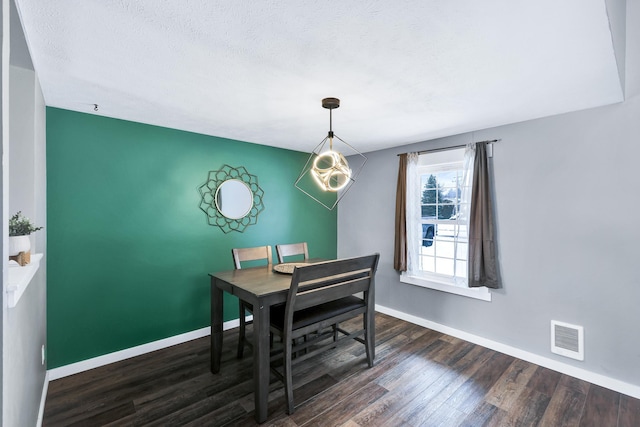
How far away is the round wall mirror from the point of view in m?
3.24

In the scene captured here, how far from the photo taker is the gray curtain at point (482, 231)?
2.85 meters

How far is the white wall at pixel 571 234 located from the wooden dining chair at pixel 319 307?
4.28 feet

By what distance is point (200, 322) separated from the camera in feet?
10.2

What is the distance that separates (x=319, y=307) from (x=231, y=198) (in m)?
1.66

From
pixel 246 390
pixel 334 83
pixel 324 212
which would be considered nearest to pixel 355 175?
pixel 324 212

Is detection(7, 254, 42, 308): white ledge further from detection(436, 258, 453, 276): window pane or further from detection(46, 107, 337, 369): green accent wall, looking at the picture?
detection(436, 258, 453, 276): window pane

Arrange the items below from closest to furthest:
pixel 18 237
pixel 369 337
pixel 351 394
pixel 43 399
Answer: pixel 18 237 → pixel 43 399 → pixel 351 394 → pixel 369 337

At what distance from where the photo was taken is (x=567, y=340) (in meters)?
2.46

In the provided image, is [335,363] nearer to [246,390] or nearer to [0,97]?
[246,390]

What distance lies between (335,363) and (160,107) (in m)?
2.62

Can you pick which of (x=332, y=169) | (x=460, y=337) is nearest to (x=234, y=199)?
(x=332, y=169)

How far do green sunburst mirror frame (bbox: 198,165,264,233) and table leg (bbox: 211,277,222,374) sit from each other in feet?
3.35

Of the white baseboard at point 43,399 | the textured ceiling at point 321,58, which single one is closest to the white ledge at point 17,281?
the textured ceiling at point 321,58

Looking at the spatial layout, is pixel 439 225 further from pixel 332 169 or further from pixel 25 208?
pixel 25 208
